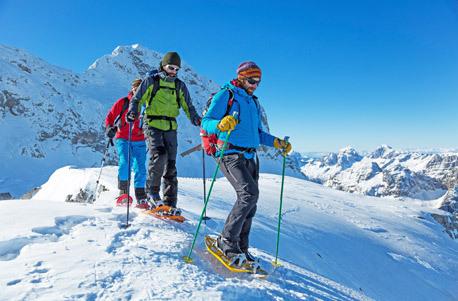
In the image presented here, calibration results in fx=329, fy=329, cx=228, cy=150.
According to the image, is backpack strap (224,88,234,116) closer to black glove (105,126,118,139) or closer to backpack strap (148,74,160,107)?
backpack strap (148,74,160,107)

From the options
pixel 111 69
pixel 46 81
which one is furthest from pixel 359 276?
pixel 111 69

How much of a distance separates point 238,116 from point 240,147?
42 centimetres

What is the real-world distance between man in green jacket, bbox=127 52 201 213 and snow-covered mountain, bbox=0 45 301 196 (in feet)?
129

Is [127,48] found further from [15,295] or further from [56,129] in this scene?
[15,295]

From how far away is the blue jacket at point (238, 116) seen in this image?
434 cm

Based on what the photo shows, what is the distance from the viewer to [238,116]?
4387 mm

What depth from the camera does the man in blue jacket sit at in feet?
13.9

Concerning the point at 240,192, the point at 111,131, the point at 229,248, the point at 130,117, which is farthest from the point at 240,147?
the point at 111,131

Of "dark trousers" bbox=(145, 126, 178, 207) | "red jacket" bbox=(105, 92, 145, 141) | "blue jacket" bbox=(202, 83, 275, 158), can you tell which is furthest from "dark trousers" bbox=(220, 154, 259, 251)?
"red jacket" bbox=(105, 92, 145, 141)

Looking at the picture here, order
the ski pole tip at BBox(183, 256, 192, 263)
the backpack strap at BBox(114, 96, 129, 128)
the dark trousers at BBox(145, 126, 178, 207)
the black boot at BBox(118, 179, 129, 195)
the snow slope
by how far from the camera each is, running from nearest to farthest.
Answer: the snow slope
the ski pole tip at BBox(183, 256, 192, 263)
the dark trousers at BBox(145, 126, 178, 207)
the backpack strap at BBox(114, 96, 129, 128)
the black boot at BBox(118, 179, 129, 195)

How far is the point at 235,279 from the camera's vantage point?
12.5 feet

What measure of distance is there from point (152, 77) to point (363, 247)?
10.6m

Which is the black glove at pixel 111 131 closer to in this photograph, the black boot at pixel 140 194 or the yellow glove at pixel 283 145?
the black boot at pixel 140 194

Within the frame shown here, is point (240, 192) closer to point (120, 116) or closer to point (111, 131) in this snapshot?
point (111, 131)
